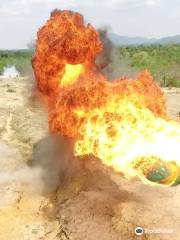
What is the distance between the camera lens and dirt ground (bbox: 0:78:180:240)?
1559cm

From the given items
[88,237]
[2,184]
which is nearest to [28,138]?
[2,184]

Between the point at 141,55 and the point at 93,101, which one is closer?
the point at 93,101

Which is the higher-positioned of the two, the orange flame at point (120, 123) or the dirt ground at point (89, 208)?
the orange flame at point (120, 123)

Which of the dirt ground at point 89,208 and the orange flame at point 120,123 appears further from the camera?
the orange flame at point 120,123

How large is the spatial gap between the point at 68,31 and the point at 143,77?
14.7ft

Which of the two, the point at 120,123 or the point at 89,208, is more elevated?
the point at 120,123

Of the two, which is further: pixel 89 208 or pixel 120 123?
pixel 120 123

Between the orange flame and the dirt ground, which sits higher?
the orange flame

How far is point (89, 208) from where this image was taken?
55.0 ft

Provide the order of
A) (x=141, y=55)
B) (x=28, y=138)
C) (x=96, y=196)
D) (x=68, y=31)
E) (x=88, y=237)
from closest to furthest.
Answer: (x=88, y=237) < (x=96, y=196) < (x=68, y=31) < (x=28, y=138) < (x=141, y=55)

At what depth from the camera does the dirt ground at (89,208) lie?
15.6m

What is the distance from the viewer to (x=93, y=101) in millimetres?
18750

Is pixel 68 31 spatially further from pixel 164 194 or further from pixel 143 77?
pixel 164 194

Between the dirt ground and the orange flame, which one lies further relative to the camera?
the orange flame
